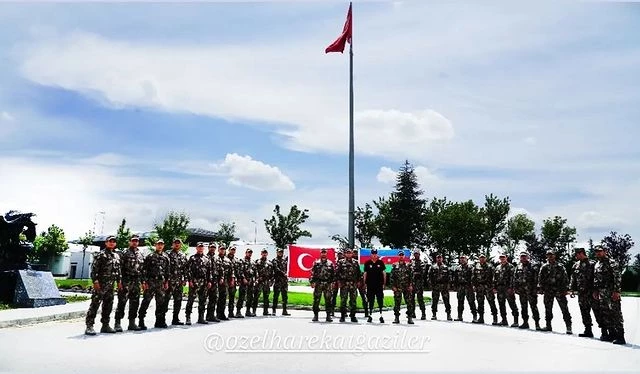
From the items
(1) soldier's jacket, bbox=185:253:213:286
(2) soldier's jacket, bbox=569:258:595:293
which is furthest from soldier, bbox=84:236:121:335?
(2) soldier's jacket, bbox=569:258:595:293

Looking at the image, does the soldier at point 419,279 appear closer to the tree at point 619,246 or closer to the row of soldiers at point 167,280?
the row of soldiers at point 167,280

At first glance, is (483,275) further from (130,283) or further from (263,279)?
(130,283)

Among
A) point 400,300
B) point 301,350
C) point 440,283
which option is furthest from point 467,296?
point 301,350

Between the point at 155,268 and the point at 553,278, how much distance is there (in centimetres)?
991

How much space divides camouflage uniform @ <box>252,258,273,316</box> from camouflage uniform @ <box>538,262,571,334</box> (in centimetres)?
784

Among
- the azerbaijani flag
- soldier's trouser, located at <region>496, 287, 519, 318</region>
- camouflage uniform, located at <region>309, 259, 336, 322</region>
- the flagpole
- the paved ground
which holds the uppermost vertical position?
the flagpole

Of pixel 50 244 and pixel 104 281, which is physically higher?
pixel 50 244

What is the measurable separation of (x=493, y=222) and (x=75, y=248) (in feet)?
188

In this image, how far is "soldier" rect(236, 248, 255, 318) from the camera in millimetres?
15242

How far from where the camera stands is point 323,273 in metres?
14.7

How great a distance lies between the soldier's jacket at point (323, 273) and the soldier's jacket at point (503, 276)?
4.68 m

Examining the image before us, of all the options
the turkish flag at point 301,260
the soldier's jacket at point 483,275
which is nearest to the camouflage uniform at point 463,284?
the soldier's jacket at point 483,275

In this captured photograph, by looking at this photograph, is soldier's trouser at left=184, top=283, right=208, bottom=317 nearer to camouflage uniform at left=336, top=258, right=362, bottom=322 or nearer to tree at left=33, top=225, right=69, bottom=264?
camouflage uniform at left=336, top=258, right=362, bottom=322

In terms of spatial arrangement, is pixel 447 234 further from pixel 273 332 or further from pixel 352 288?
pixel 273 332
